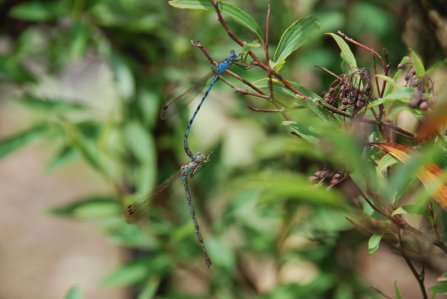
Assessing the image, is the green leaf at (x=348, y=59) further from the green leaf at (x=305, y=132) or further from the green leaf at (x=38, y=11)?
the green leaf at (x=38, y=11)

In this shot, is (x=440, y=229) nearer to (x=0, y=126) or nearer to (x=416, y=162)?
(x=416, y=162)

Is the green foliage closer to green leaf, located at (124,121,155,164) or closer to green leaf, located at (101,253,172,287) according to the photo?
green leaf, located at (124,121,155,164)

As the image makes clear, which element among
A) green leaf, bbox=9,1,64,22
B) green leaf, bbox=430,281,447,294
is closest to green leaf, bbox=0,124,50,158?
green leaf, bbox=9,1,64,22

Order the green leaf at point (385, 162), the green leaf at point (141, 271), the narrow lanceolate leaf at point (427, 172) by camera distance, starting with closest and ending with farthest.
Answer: the narrow lanceolate leaf at point (427, 172) → the green leaf at point (385, 162) → the green leaf at point (141, 271)

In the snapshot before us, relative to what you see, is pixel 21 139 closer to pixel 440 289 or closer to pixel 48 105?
pixel 48 105

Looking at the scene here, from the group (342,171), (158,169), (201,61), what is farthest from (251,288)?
(342,171)

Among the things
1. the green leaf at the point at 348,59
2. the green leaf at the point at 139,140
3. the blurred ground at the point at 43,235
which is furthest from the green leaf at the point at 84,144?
the blurred ground at the point at 43,235

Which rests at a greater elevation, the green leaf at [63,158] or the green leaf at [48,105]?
the green leaf at [48,105]
